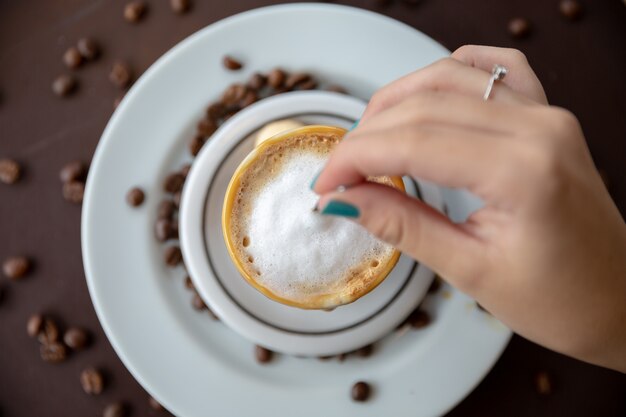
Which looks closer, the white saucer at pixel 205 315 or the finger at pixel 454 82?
the finger at pixel 454 82

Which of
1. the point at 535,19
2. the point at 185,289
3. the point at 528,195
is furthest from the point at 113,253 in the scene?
the point at 535,19

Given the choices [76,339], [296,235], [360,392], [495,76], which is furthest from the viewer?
[76,339]

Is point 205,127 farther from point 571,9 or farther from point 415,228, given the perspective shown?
point 571,9

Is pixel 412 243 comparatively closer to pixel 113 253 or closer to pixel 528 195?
pixel 528 195

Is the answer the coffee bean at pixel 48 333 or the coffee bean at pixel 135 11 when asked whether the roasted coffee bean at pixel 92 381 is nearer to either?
the coffee bean at pixel 48 333

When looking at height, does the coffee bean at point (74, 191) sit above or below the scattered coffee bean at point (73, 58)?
below

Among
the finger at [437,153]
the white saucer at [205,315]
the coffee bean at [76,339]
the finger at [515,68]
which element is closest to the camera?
the finger at [437,153]

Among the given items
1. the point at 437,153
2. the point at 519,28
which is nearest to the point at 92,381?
the point at 437,153

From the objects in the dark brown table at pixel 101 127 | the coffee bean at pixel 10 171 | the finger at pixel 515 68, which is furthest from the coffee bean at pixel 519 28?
the coffee bean at pixel 10 171
